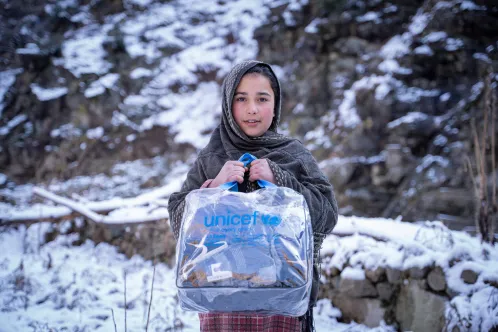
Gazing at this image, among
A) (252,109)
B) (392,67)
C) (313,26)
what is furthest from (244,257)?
(313,26)

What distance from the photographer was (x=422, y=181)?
7.11 meters

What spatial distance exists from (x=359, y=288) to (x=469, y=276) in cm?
78

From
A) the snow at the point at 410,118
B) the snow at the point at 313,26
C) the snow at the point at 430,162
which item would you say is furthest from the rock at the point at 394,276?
the snow at the point at 313,26

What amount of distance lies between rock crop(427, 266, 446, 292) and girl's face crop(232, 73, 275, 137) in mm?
1807

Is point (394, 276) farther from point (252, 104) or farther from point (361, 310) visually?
point (252, 104)

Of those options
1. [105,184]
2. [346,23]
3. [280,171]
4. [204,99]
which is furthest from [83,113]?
[280,171]

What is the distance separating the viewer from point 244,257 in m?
0.90

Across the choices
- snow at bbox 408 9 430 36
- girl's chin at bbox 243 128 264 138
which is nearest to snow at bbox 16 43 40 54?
snow at bbox 408 9 430 36

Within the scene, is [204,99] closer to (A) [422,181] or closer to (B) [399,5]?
(B) [399,5]

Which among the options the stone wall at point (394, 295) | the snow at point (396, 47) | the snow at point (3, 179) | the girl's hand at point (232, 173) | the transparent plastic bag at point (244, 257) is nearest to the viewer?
the transparent plastic bag at point (244, 257)

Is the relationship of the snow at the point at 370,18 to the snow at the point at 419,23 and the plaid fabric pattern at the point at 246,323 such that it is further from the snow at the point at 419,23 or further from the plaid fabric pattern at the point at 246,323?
the plaid fabric pattern at the point at 246,323

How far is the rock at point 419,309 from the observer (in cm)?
220

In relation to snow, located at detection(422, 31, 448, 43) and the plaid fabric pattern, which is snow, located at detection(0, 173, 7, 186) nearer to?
the plaid fabric pattern

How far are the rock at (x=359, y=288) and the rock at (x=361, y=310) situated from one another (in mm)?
39
